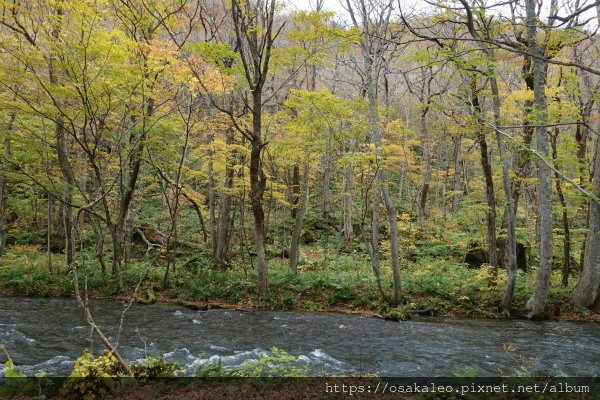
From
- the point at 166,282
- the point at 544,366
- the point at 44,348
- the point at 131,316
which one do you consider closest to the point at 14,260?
the point at 166,282

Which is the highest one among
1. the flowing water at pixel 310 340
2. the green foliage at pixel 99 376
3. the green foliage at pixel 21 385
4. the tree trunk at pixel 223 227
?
the tree trunk at pixel 223 227

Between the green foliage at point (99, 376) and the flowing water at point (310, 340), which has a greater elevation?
the green foliage at point (99, 376)

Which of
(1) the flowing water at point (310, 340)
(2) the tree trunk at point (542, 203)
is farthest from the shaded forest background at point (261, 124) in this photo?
(1) the flowing water at point (310, 340)

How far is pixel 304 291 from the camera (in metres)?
13.2

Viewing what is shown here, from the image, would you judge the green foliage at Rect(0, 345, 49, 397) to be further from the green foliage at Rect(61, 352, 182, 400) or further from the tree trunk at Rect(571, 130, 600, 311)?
the tree trunk at Rect(571, 130, 600, 311)

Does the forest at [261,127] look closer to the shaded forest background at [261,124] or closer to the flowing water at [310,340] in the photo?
the shaded forest background at [261,124]

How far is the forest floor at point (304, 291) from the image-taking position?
38.9ft

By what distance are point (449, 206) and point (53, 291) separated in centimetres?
3029

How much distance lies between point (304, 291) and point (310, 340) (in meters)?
4.45

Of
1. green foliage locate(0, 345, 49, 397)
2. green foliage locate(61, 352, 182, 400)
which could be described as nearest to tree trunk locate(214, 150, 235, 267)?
green foliage locate(61, 352, 182, 400)

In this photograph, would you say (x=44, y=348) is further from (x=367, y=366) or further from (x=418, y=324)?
(x=418, y=324)

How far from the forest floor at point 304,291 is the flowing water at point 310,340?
0.73 m

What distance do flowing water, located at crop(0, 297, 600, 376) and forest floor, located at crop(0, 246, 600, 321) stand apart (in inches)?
28.6

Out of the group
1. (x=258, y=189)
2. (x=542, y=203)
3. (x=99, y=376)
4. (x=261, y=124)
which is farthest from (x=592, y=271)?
(x=99, y=376)
